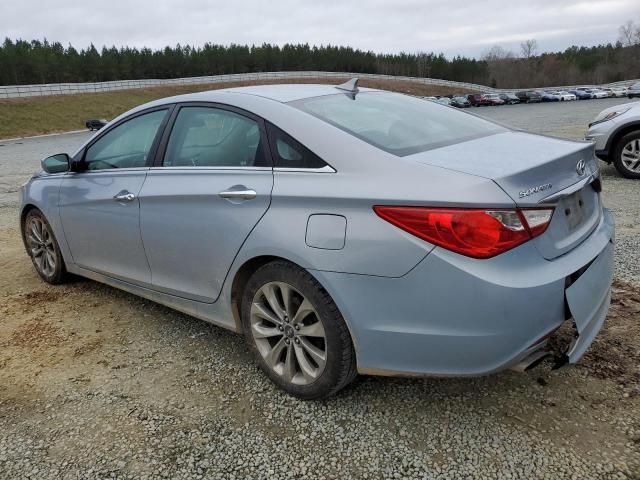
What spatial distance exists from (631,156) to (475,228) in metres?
7.33

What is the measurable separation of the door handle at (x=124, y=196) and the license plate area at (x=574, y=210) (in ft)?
7.94

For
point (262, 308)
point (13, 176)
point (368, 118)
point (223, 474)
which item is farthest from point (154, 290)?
point (13, 176)

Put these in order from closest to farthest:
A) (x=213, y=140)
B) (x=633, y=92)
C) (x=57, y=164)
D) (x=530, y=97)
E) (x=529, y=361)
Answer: (x=529, y=361) < (x=213, y=140) < (x=57, y=164) < (x=633, y=92) < (x=530, y=97)

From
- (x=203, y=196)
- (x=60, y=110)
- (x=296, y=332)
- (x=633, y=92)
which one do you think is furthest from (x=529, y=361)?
(x=60, y=110)

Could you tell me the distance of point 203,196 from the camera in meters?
2.89

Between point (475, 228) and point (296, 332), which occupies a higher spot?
point (475, 228)

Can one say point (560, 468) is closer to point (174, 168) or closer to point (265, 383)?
point (265, 383)

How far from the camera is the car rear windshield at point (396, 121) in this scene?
2604mm

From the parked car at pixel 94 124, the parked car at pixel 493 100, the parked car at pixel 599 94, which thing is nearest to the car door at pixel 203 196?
the parked car at pixel 94 124

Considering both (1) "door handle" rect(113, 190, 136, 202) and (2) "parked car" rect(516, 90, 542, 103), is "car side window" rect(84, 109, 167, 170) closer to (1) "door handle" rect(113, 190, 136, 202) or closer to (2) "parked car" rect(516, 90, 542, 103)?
(1) "door handle" rect(113, 190, 136, 202)

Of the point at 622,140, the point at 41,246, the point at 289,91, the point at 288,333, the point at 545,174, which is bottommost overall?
the point at 622,140

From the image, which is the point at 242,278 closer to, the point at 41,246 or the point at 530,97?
the point at 41,246

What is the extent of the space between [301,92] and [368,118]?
0.52 meters

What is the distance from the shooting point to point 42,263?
4605 mm
